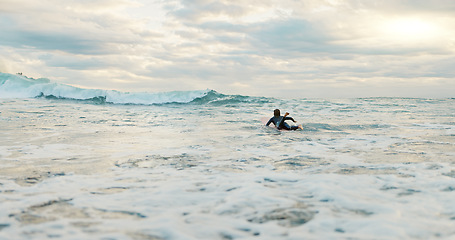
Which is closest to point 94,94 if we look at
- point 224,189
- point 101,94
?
point 101,94

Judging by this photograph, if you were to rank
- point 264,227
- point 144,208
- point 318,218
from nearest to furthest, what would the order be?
point 264,227
point 318,218
point 144,208

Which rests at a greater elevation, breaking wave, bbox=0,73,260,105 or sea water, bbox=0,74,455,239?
breaking wave, bbox=0,73,260,105

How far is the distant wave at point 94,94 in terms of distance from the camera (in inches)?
1219

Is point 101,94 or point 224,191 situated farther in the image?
point 101,94

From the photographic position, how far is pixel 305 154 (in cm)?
642

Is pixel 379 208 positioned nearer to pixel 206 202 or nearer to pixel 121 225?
pixel 206 202

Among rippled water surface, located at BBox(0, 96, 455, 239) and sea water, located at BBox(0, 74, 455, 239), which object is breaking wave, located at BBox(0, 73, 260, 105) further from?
rippled water surface, located at BBox(0, 96, 455, 239)

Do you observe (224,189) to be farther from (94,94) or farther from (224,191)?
(94,94)

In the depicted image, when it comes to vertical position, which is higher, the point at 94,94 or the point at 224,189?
the point at 94,94

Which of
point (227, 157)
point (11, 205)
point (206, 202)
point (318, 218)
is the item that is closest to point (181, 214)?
point (206, 202)

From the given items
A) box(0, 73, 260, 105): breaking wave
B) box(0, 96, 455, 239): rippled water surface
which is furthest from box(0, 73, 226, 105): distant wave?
box(0, 96, 455, 239): rippled water surface

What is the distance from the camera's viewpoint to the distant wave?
30953 mm

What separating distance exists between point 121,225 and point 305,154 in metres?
4.31

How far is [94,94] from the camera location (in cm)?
3177
